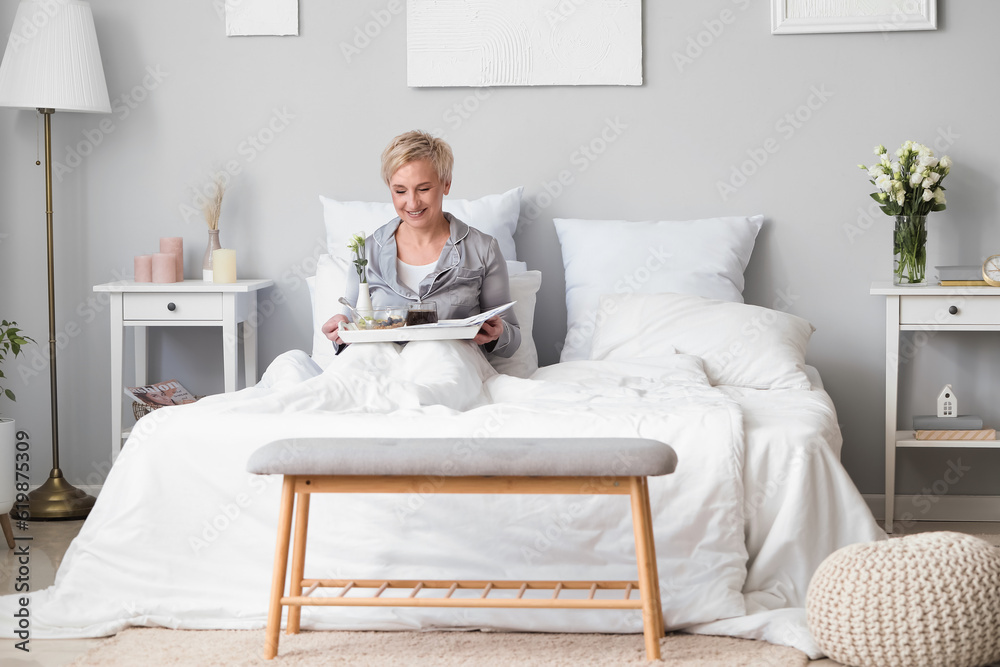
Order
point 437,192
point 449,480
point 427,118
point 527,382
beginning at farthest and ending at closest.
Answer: point 427,118 < point 437,192 < point 527,382 < point 449,480

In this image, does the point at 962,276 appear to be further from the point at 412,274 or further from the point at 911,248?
the point at 412,274

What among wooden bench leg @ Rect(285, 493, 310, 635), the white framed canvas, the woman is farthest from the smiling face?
the white framed canvas

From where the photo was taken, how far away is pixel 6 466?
278cm

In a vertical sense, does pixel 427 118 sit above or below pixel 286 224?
above

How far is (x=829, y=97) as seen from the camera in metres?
3.29

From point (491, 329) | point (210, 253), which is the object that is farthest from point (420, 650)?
point (210, 253)

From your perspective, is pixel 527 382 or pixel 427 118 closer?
pixel 527 382

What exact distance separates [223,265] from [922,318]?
2222 mm

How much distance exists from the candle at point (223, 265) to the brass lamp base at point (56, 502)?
86cm

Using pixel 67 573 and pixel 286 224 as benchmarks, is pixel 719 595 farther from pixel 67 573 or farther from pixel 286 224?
pixel 286 224

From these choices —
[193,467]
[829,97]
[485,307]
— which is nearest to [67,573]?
[193,467]

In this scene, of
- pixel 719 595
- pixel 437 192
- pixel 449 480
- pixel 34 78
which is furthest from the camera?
pixel 34 78

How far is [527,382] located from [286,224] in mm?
1366

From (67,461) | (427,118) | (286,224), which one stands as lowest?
(67,461)
